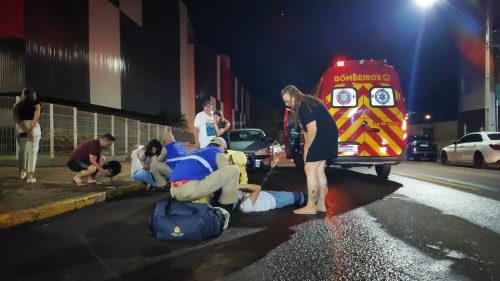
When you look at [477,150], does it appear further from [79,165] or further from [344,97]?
[79,165]

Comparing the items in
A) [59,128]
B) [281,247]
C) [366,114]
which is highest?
[366,114]

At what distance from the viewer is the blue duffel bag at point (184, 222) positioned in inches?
160

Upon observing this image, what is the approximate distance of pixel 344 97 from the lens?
31.2 ft

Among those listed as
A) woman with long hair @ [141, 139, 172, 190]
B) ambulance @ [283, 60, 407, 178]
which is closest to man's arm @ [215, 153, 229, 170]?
woman with long hair @ [141, 139, 172, 190]

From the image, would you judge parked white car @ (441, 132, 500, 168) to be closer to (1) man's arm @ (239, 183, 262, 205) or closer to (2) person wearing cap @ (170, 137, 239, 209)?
(1) man's arm @ (239, 183, 262, 205)

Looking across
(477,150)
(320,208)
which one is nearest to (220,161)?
(320,208)

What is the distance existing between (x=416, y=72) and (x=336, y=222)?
34286mm

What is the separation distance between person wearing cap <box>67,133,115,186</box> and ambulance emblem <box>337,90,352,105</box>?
510 centimetres

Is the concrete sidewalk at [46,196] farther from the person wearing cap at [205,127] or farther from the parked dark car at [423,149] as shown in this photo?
the parked dark car at [423,149]

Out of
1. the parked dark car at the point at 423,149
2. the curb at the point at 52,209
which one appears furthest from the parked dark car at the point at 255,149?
the parked dark car at the point at 423,149

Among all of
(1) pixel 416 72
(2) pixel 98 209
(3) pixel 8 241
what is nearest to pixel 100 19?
(2) pixel 98 209

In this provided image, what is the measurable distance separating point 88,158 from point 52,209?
102 inches

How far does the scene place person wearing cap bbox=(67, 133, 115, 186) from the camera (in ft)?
25.9

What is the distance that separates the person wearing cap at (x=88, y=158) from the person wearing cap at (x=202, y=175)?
374 cm
